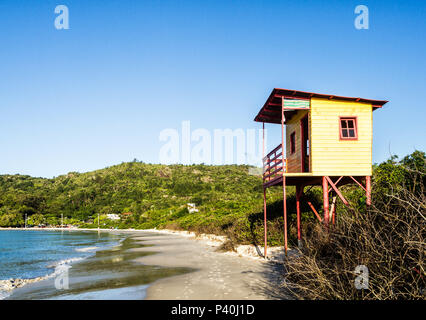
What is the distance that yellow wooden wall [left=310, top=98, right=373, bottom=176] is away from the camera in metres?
13.2

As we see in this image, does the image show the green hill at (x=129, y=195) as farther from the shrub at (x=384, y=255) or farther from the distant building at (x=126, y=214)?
the shrub at (x=384, y=255)

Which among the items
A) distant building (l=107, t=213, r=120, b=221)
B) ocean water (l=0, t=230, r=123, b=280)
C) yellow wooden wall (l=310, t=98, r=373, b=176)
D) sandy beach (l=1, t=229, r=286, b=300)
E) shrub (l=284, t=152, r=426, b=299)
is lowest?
distant building (l=107, t=213, r=120, b=221)

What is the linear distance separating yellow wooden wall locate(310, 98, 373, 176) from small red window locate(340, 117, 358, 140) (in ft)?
0.47

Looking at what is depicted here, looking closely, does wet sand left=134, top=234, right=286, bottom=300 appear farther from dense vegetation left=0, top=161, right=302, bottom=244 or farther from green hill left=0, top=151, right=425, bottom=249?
dense vegetation left=0, top=161, right=302, bottom=244

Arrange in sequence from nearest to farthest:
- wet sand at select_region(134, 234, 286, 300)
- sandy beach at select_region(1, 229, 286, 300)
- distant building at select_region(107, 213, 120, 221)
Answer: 1. wet sand at select_region(134, 234, 286, 300)
2. sandy beach at select_region(1, 229, 286, 300)
3. distant building at select_region(107, 213, 120, 221)

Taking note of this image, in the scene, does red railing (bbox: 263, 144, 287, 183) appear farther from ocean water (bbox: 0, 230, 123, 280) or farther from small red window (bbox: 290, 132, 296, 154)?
ocean water (bbox: 0, 230, 123, 280)

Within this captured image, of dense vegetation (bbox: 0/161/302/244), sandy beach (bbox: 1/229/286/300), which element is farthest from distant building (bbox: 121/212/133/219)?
sandy beach (bbox: 1/229/286/300)

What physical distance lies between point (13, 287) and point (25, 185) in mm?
152262

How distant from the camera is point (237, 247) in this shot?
19.5 meters

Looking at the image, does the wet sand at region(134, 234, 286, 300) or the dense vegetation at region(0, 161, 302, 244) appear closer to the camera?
the wet sand at region(134, 234, 286, 300)

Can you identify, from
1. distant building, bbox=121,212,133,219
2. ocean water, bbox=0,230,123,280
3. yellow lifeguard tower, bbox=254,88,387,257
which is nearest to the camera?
yellow lifeguard tower, bbox=254,88,387,257

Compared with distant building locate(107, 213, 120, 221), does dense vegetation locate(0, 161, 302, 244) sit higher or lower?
higher

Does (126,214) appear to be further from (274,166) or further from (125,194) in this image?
(274,166)

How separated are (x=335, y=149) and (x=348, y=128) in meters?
1.02
